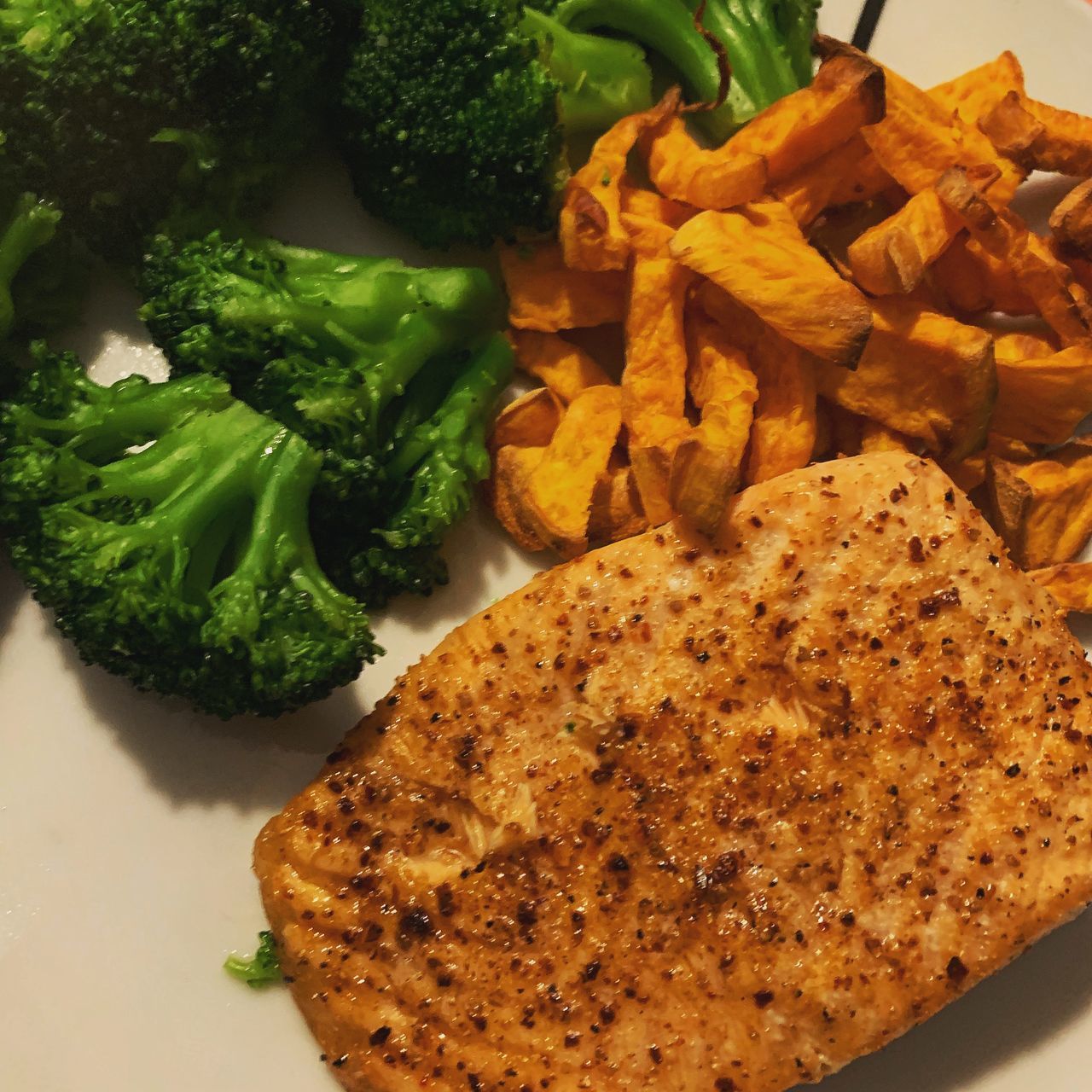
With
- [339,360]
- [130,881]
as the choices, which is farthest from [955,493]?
[130,881]

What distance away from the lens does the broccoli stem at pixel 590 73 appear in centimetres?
271

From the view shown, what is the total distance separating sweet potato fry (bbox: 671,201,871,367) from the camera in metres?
2.32

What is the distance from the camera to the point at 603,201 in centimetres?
254

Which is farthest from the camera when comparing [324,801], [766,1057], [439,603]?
[439,603]

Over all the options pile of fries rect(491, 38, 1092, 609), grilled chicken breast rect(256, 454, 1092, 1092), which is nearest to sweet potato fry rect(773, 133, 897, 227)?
pile of fries rect(491, 38, 1092, 609)

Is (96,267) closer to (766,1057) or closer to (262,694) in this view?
(262,694)

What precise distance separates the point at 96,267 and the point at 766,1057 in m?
2.54

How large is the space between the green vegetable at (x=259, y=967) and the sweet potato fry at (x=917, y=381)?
190 cm

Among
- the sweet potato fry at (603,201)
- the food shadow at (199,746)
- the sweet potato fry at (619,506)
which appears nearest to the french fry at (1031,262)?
the sweet potato fry at (603,201)

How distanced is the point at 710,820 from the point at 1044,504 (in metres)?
1.21

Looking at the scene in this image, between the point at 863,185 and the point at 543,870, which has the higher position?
the point at 863,185

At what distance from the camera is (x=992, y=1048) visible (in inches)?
99.7

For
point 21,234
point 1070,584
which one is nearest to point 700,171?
point 1070,584

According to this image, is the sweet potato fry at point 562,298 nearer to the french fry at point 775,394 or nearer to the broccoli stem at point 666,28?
the french fry at point 775,394
